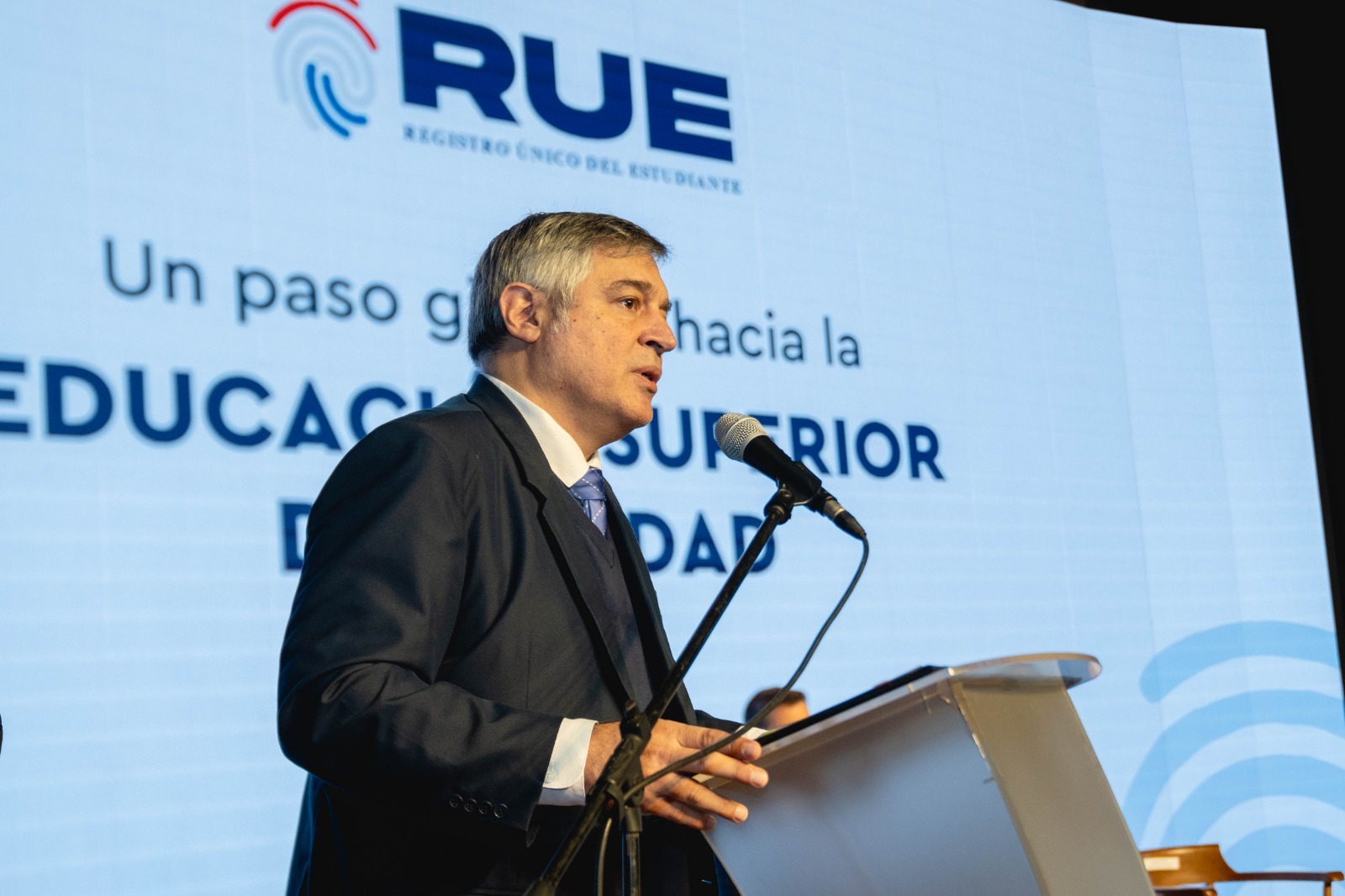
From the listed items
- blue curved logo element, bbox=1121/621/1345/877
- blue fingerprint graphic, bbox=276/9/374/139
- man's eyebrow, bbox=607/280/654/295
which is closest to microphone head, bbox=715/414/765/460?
man's eyebrow, bbox=607/280/654/295

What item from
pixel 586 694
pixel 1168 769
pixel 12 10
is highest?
pixel 12 10

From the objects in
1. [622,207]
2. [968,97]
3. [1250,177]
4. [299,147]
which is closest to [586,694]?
[299,147]

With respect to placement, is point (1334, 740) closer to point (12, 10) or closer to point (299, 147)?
point (299, 147)

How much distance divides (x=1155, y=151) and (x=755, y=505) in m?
2.52

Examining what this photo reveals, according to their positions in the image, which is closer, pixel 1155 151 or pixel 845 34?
pixel 845 34

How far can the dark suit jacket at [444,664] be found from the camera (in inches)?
55.8

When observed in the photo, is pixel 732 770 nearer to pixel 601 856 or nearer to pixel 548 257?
pixel 601 856

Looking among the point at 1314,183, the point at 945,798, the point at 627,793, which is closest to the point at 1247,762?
the point at 1314,183

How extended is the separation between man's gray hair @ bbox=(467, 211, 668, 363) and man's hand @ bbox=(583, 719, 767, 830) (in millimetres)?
778

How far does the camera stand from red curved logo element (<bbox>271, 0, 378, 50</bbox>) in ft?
11.4

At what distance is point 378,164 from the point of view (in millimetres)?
3549

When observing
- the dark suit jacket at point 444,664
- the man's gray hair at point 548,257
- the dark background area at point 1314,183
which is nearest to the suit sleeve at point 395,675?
the dark suit jacket at point 444,664

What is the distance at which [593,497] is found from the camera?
1.92 metres

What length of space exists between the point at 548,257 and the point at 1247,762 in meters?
4.10
